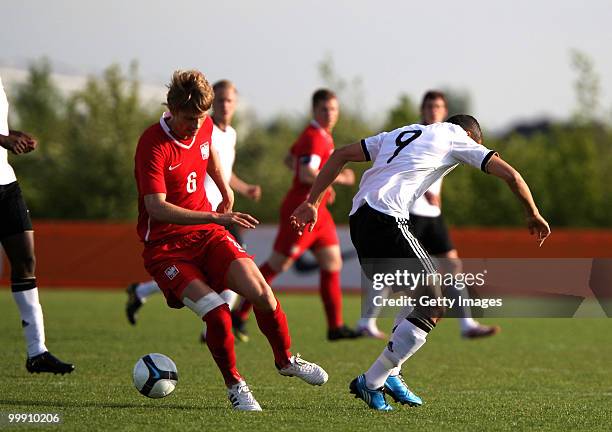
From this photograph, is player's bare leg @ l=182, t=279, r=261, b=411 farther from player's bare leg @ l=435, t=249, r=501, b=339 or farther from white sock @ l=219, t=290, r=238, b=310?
player's bare leg @ l=435, t=249, r=501, b=339

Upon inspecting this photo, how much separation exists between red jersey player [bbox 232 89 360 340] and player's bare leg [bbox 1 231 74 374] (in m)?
3.64

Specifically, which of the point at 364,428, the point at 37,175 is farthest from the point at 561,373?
the point at 37,175

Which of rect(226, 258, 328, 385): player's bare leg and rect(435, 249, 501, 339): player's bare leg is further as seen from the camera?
rect(435, 249, 501, 339): player's bare leg

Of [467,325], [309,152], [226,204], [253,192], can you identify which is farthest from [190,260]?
[467,325]

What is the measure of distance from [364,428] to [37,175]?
35829mm

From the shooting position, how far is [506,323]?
14.8 meters

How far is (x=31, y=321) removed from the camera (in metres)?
7.91

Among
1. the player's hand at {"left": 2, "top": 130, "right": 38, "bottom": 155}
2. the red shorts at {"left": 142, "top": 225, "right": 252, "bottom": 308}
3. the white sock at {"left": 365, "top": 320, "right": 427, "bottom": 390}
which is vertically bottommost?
the white sock at {"left": 365, "top": 320, "right": 427, "bottom": 390}

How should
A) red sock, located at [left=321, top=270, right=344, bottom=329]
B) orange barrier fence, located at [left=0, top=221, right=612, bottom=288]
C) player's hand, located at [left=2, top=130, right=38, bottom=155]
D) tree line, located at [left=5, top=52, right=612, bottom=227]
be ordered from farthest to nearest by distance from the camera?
tree line, located at [left=5, top=52, right=612, bottom=227], orange barrier fence, located at [left=0, top=221, right=612, bottom=288], red sock, located at [left=321, top=270, right=344, bottom=329], player's hand, located at [left=2, top=130, right=38, bottom=155]

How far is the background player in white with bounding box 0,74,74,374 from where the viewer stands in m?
7.79

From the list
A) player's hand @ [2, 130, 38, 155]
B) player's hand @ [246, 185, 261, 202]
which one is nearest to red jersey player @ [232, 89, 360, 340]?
player's hand @ [246, 185, 261, 202]

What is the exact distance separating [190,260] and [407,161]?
152cm

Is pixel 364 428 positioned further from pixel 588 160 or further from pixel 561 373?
pixel 588 160

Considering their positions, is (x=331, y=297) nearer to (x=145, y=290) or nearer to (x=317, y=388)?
(x=145, y=290)
